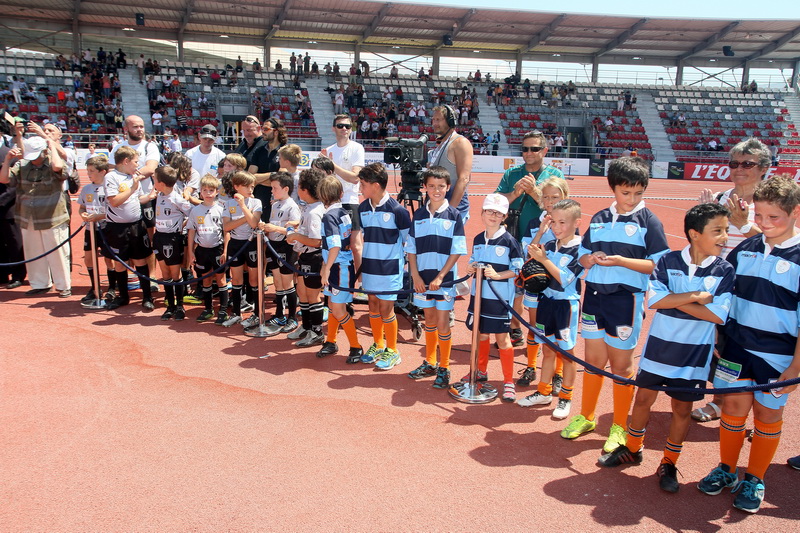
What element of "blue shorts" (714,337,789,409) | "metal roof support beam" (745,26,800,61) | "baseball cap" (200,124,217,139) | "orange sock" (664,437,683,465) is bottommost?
"orange sock" (664,437,683,465)

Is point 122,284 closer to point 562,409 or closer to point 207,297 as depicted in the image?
point 207,297

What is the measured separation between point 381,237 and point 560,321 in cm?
184

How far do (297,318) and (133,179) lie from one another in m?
2.62

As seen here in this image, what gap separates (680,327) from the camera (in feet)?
11.5

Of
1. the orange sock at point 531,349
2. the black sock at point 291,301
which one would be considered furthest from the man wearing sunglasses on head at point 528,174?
the black sock at point 291,301

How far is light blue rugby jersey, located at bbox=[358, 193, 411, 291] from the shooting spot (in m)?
5.38

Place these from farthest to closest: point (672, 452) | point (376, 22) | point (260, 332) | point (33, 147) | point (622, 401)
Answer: point (376, 22) → point (33, 147) → point (260, 332) → point (622, 401) → point (672, 452)

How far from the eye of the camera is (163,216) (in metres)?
6.89

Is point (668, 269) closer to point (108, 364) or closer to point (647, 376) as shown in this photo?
point (647, 376)

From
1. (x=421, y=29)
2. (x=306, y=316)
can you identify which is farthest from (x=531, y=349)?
(x=421, y=29)

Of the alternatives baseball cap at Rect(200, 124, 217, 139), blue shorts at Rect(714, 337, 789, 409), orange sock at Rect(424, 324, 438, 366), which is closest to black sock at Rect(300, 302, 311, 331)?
orange sock at Rect(424, 324, 438, 366)

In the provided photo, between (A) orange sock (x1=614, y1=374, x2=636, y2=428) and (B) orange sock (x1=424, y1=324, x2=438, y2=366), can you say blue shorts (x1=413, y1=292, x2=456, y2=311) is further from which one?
(A) orange sock (x1=614, y1=374, x2=636, y2=428)

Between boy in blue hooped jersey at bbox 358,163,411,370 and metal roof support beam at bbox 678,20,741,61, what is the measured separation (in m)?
38.7

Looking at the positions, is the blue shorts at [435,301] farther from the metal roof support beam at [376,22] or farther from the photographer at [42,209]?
the metal roof support beam at [376,22]
